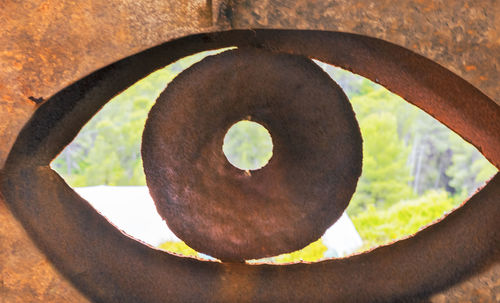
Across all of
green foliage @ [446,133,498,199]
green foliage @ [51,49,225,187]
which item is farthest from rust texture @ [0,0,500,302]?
green foliage @ [446,133,498,199]

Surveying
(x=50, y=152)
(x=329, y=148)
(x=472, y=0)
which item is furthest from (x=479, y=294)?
(x=50, y=152)

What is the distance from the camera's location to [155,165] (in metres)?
1.29

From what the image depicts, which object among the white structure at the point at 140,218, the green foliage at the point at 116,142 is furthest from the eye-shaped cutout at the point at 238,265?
the green foliage at the point at 116,142

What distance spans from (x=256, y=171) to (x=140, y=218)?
11.8 ft

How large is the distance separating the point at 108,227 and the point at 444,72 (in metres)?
0.81

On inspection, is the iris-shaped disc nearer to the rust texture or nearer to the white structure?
the rust texture

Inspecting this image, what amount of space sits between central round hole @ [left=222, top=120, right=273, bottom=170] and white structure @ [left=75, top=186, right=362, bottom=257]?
2.82 metres

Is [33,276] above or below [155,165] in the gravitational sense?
below

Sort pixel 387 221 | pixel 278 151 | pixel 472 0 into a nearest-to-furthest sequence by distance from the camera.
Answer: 1. pixel 472 0
2. pixel 278 151
3. pixel 387 221

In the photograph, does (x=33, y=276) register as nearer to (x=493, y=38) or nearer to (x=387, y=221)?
(x=493, y=38)

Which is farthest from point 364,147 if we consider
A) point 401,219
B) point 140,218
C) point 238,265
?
point 238,265

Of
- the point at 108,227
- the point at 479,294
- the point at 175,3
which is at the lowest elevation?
the point at 479,294

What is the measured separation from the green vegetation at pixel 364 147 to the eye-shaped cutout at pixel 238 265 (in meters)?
5.74

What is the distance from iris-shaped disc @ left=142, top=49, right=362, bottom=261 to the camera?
4.14 ft
